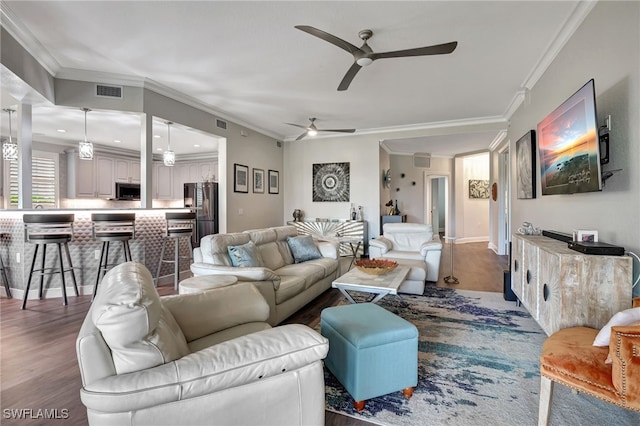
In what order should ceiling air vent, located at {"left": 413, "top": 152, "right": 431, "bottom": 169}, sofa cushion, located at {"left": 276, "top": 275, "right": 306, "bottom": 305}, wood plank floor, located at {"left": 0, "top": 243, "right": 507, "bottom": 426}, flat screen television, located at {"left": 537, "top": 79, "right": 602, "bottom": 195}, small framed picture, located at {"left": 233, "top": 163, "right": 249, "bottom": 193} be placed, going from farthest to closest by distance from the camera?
ceiling air vent, located at {"left": 413, "top": 152, "right": 431, "bottom": 169} → small framed picture, located at {"left": 233, "top": 163, "right": 249, "bottom": 193} → sofa cushion, located at {"left": 276, "top": 275, "right": 306, "bottom": 305} → flat screen television, located at {"left": 537, "top": 79, "right": 602, "bottom": 195} → wood plank floor, located at {"left": 0, "top": 243, "right": 507, "bottom": 426}

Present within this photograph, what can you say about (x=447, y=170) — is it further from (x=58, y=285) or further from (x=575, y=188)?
(x=58, y=285)

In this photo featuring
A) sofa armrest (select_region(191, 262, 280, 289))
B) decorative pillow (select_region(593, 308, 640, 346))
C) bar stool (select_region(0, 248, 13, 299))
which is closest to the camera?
decorative pillow (select_region(593, 308, 640, 346))

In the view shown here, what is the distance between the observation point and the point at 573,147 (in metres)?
2.45

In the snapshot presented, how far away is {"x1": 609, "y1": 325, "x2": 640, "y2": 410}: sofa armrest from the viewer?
4.01 ft

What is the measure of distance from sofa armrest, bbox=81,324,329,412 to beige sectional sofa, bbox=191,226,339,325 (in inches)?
55.8

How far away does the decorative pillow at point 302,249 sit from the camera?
4027mm

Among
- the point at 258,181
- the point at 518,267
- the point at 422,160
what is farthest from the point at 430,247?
the point at 422,160

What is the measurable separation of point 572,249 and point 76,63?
5.39 meters

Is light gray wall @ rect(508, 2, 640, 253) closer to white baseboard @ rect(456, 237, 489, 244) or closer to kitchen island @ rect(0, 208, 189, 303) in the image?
kitchen island @ rect(0, 208, 189, 303)

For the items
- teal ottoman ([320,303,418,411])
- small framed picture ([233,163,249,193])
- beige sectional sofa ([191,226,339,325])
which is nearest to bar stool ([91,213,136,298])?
beige sectional sofa ([191,226,339,325])

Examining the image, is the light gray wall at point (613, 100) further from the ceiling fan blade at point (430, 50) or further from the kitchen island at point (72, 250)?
the kitchen island at point (72, 250)

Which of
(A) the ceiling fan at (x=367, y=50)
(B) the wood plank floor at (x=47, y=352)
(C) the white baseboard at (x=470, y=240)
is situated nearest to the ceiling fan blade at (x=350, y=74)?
(A) the ceiling fan at (x=367, y=50)

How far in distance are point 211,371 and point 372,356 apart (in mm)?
1026

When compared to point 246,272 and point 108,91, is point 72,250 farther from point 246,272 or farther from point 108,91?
point 246,272
